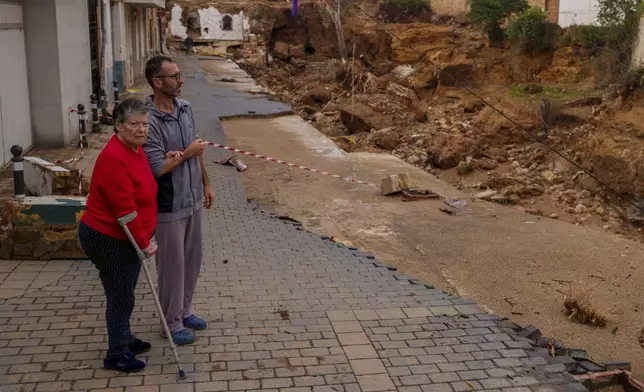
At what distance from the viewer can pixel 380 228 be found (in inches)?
387

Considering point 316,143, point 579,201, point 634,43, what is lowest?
point 579,201

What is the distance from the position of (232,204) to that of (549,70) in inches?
764

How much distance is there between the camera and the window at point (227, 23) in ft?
153

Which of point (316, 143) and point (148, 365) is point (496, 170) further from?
point (148, 365)

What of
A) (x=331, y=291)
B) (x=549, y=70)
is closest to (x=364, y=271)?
(x=331, y=291)

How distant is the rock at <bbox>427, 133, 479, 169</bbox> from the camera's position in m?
17.5

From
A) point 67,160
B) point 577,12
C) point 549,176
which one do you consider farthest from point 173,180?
point 577,12

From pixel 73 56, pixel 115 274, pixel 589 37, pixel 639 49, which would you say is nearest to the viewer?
pixel 115 274

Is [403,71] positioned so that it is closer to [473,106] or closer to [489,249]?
[473,106]

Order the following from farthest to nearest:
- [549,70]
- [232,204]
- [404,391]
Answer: [549,70] < [232,204] < [404,391]

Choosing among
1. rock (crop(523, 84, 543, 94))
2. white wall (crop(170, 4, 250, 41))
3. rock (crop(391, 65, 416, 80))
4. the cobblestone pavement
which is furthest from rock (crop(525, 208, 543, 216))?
white wall (crop(170, 4, 250, 41))

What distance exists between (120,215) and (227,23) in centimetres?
4519

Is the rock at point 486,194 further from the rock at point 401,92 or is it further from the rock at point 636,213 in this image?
the rock at point 401,92

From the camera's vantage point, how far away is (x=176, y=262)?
443 cm
